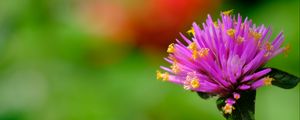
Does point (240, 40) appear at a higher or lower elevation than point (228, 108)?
higher

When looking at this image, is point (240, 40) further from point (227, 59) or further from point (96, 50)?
point (96, 50)

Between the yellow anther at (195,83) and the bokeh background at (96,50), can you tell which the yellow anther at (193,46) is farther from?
the bokeh background at (96,50)

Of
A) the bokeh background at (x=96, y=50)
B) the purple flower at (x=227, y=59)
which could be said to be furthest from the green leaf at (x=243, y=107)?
the bokeh background at (x=96, y=50)

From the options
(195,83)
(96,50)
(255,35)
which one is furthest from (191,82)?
(96,50)

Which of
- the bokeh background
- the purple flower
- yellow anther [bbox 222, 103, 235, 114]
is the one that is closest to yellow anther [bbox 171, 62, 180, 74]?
the purple flower

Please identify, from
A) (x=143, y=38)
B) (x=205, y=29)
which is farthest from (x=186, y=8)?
(x=205, y=29)

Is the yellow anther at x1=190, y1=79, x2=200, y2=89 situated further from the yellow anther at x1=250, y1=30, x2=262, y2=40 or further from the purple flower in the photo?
the yellow anther at x1=250, y1=30, x2=262, y2=40
